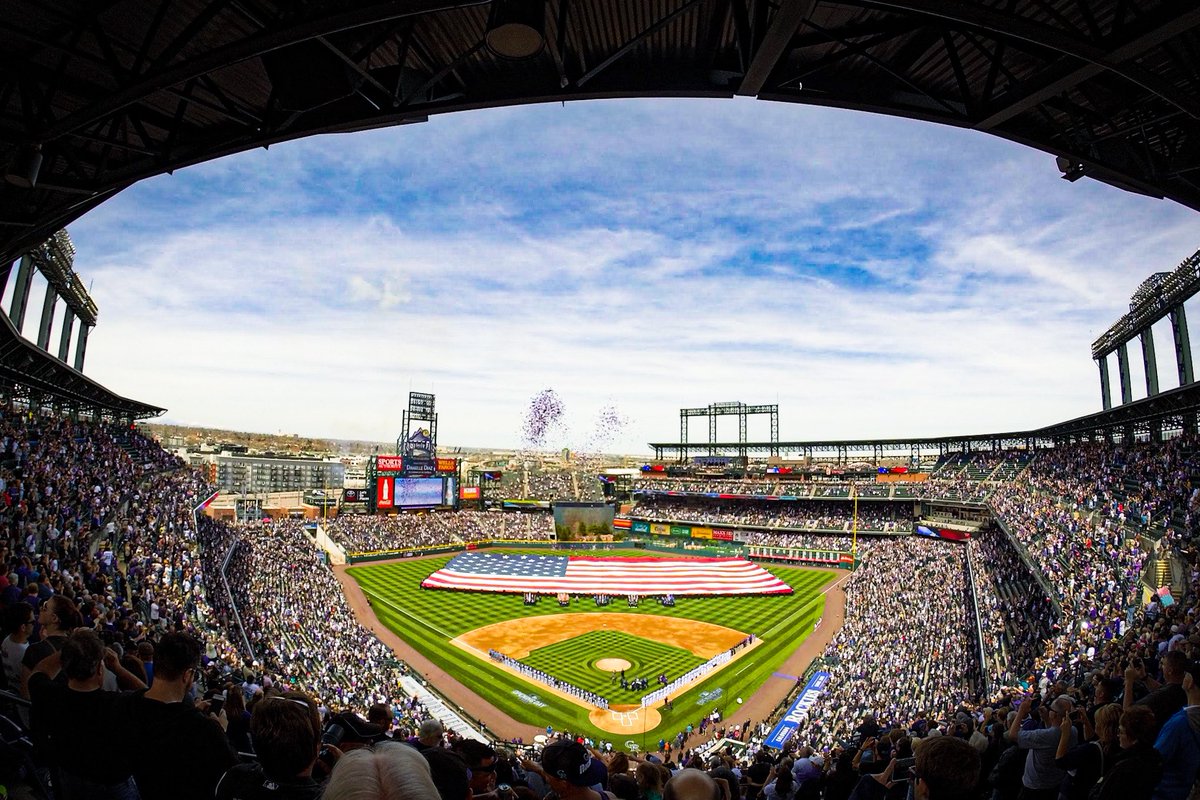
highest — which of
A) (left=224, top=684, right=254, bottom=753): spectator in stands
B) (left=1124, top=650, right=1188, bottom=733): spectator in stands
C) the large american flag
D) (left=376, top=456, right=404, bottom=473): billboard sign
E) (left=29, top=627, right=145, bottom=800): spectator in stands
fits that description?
(left=376, top=456, right=404, bottom=473): billboard sign

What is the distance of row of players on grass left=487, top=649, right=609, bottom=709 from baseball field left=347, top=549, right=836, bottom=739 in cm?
26

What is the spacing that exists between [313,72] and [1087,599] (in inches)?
993

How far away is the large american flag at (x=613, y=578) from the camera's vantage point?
1796 inches

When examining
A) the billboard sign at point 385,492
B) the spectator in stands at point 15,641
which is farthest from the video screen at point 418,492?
the spectator in stands at point 15,641

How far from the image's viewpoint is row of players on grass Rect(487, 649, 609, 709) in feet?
87.5

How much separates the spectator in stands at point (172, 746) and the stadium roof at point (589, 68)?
5.83 metres

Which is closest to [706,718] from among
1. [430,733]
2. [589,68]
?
[430,733]

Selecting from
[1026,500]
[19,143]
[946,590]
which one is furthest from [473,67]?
[1026,500]

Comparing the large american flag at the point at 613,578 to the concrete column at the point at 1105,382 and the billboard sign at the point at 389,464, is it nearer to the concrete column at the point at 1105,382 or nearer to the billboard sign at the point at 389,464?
the billboard sign at the point at 389,464

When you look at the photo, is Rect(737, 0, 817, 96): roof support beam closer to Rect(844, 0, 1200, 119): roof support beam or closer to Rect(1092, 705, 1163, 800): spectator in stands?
Rect(844, 0, 1200, 119): roof support beam

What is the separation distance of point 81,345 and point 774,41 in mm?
53985

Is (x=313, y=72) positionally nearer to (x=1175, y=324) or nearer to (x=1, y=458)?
(x=1, y=458)

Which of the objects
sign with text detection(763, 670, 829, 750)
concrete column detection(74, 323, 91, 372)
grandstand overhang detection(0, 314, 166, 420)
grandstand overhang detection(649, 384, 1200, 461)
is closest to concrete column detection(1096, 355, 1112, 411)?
grandstand overhang detection(649, 384, 1200, 461)

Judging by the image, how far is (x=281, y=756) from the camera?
2650mm
